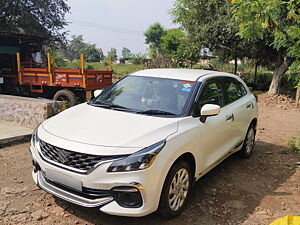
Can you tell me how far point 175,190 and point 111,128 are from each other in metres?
0.94

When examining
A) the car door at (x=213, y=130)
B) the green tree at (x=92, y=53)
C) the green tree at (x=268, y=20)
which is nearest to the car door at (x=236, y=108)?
the car door at (x=213, y=130)

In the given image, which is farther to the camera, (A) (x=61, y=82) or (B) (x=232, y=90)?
(A) (x=61, y=82)

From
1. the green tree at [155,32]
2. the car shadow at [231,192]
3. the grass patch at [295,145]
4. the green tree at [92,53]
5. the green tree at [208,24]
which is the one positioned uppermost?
the green tree at [155,32]

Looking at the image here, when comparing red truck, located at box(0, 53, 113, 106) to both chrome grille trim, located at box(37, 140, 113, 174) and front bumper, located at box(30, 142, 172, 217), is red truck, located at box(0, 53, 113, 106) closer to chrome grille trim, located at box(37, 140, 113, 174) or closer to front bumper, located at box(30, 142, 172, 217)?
chrome grille trim, located at box(37, 140, 113, 174)

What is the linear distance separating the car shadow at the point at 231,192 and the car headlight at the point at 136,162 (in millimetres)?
720

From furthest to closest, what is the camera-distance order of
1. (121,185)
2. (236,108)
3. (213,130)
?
(236,108)
(213,130)
(121,185)

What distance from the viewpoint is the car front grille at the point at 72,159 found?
97.7 inches

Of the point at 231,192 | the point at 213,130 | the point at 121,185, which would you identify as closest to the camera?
the point at 121,185

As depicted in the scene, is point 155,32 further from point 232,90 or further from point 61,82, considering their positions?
point 232,90

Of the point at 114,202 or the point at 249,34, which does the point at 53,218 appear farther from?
the point at 249,34

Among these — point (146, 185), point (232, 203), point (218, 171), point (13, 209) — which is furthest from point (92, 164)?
point (218, 171)

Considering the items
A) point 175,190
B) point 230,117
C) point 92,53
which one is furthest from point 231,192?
point 92,53

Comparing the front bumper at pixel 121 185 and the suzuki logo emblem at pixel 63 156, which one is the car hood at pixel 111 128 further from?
the front bumper at pixel 121 185

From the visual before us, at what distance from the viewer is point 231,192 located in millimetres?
3730
